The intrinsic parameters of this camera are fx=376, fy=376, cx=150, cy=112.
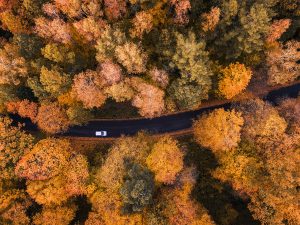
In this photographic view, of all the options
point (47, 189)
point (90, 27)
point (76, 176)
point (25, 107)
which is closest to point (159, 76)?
point (90, 27)

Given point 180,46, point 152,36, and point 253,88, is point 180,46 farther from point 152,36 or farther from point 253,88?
point 253,88

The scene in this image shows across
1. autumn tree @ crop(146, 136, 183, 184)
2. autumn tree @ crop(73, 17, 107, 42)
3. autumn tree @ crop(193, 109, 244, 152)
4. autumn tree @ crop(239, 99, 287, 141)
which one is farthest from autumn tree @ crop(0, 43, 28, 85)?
autumn tree @ crop(239, 99, 287, 141)

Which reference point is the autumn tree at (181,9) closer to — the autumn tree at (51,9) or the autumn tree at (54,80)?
the autumn tree at (51,9)

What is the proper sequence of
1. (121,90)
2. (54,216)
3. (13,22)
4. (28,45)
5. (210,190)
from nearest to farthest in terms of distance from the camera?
(121,90)
(28,45)
(54,216)
(13,22)
(210,190)

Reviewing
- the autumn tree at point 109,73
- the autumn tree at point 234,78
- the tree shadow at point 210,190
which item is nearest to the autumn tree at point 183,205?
the tree shadow at point 210,190

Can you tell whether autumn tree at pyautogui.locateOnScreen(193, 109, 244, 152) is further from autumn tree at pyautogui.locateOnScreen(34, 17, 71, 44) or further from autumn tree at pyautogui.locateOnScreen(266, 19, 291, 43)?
autumn tree at pyautogui.locateOnScreen(34, 17, 71, 44)

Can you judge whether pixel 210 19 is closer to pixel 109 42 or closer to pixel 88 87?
pixel 109 42
